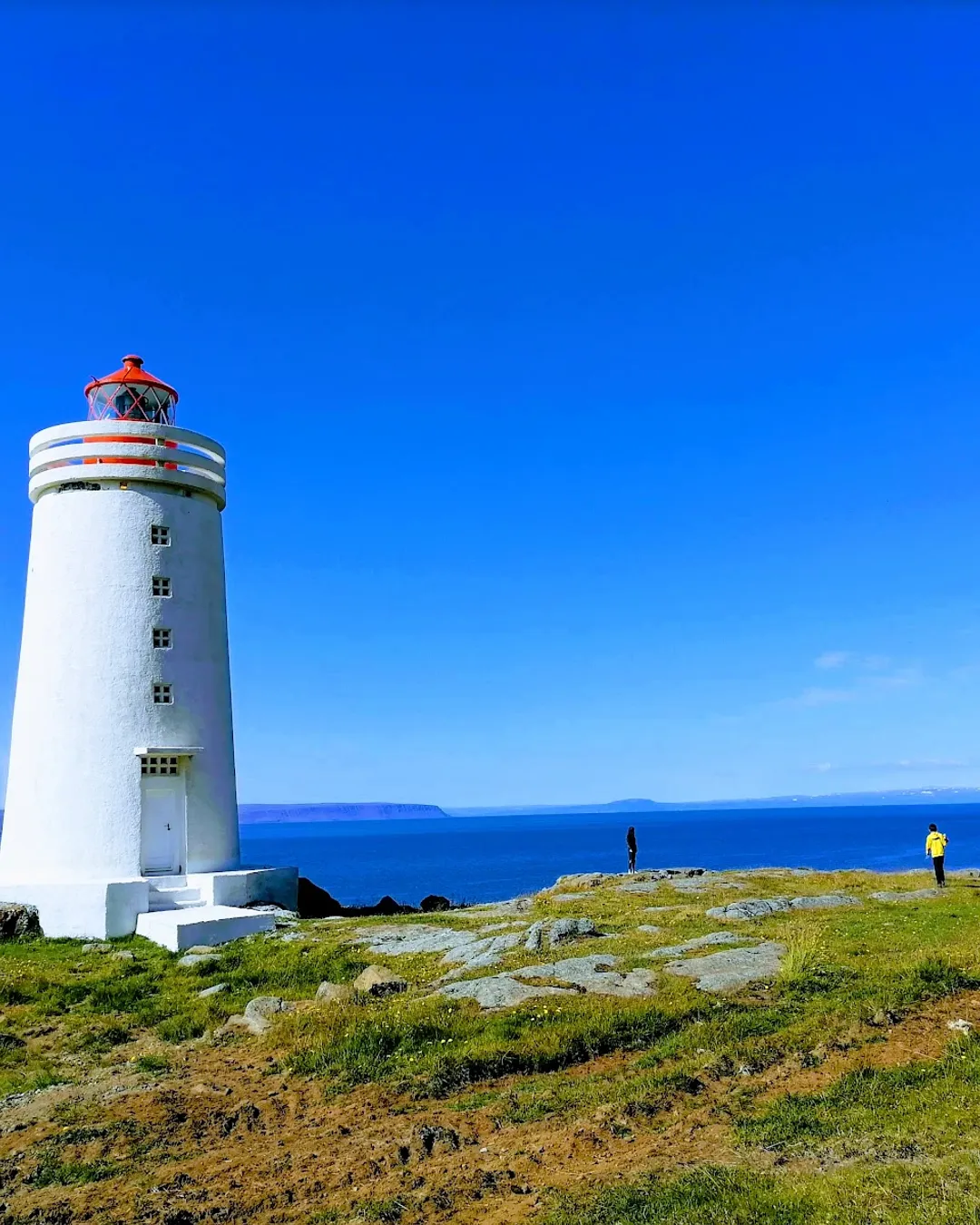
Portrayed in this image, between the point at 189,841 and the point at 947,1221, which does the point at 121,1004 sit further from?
the point at 947,1221

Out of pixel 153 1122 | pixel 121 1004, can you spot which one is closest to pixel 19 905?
pixel 121 1004

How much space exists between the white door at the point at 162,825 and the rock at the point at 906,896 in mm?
20245

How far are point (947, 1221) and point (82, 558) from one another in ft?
91.0

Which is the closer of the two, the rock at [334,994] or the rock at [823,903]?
the rock at [334,994]

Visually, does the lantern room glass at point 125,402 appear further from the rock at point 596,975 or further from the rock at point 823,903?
the rock at point 823,903

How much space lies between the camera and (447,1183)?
902cm

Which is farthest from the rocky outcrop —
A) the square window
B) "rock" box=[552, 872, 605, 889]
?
the square window

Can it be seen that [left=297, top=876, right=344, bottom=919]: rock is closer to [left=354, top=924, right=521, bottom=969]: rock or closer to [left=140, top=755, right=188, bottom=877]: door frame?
[left=140, top=755, right=188, bottom=877]: door frame

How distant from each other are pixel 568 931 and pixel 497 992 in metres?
4.93

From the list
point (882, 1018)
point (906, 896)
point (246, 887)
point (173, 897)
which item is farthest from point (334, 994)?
point (906, 896)

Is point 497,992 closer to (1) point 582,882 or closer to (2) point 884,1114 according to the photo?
(2) point 884,1114

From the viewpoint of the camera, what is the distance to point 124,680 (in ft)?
92.6

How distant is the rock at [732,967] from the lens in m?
14.9

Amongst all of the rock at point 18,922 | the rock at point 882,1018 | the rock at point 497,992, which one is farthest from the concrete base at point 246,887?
the rock at point 882,1018
